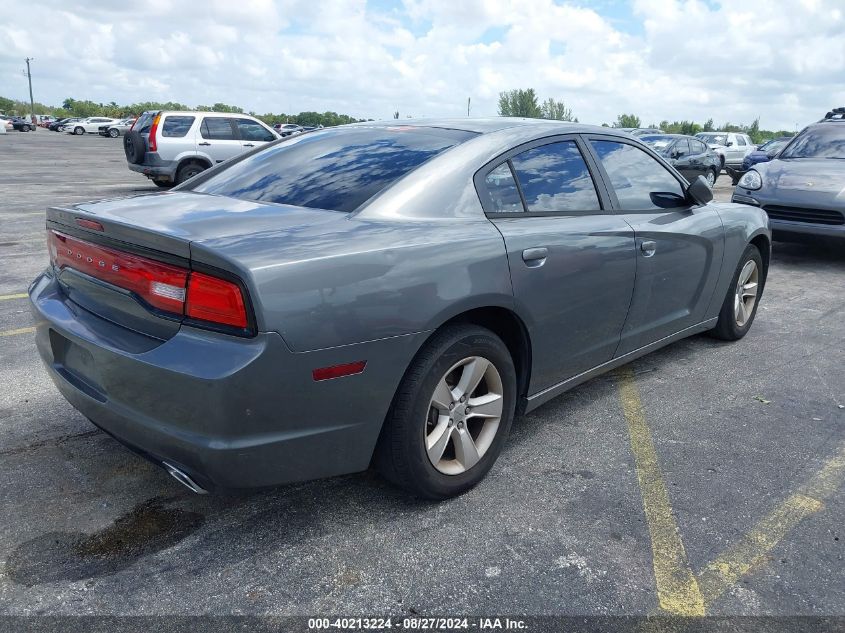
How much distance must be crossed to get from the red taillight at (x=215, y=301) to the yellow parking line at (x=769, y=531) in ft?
5.86

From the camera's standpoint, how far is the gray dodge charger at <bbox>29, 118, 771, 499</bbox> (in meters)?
2.16

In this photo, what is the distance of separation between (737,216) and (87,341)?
156 inches

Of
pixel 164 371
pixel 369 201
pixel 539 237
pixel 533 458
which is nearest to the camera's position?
pixel 164 371

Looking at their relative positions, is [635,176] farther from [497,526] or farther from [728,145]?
[728,145]

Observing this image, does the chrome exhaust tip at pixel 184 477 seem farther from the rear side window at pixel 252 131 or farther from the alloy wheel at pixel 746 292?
the rear side window at pixel 252 131

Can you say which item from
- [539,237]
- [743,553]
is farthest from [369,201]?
[743,553]

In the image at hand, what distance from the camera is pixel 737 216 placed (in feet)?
15.0

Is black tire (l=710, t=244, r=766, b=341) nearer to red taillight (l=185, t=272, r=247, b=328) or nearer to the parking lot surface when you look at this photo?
the parking lot surface

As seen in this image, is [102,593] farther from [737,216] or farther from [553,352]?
[737,216]

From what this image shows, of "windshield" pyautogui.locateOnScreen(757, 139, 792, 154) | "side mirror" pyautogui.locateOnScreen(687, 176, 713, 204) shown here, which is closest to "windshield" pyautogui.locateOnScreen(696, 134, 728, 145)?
"windshield" pyautogui.locateOnScreen(757, 139, 792, 154)

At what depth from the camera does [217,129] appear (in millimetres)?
14188

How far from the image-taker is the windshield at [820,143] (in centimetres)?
838

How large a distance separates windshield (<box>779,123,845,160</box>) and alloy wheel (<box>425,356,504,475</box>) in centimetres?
736

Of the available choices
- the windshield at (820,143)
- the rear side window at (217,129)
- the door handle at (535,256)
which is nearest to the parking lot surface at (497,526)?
the door handle at (535,256)
